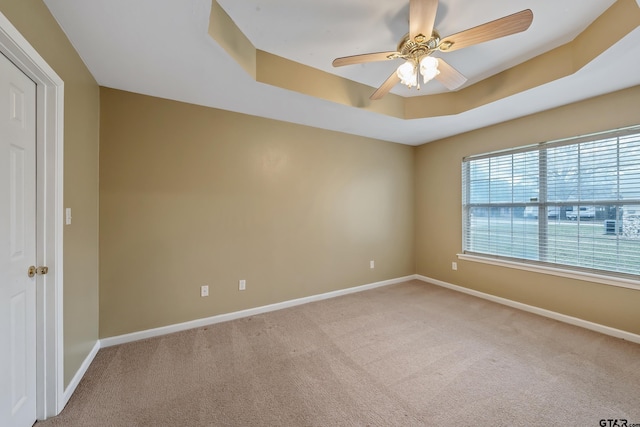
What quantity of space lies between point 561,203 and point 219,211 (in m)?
3.91

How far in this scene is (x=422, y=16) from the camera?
1419mm

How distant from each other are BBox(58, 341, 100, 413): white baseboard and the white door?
0.49ft

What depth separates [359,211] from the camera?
3.82 metres

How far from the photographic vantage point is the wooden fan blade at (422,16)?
1.32 meters

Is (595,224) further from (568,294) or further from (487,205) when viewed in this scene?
(487,205)

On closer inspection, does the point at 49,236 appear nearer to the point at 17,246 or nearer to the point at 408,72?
the point at 17,246

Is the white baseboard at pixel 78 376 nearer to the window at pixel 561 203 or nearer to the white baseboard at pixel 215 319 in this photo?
the white baseboard at pixel 215 319

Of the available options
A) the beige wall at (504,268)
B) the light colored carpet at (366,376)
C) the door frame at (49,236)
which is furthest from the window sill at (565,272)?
the door frame at (49,236)

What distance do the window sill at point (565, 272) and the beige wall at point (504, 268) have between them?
0.05 metres

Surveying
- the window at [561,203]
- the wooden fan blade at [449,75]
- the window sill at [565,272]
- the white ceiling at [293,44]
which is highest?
the white ceiling at [293,44]

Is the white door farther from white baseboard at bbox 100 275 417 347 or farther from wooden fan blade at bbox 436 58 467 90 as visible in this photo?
wooden fan blade at bbox 436 58 467 90

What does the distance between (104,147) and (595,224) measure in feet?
16.3

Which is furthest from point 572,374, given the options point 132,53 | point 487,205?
point 132,53

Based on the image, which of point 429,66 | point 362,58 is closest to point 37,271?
point 362,58
